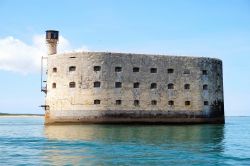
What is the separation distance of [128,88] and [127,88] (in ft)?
0.30

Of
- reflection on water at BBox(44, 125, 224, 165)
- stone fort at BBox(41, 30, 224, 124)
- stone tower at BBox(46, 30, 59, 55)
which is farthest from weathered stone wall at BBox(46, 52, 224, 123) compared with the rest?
reflection on water at BBox(44, 125, 224, 165)

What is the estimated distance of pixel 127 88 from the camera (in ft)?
132

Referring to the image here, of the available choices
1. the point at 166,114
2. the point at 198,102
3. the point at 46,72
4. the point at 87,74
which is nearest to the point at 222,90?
the point at 198,102

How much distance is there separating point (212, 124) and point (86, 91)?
477 inches

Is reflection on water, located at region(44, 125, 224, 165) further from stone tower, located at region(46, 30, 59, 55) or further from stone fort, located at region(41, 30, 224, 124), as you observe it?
stone tower, located at region(46, 30, 59, 55)

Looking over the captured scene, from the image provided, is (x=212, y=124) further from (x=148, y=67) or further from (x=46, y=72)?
(x=46, y=72)

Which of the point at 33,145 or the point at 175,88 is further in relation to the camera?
the point at 175,88

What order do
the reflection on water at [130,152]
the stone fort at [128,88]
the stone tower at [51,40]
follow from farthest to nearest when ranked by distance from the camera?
the stone tower at [51,40], the stone fort at [128,88], the reflection on water at [130,152]

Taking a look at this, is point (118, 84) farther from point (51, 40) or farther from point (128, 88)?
point (51, 40)

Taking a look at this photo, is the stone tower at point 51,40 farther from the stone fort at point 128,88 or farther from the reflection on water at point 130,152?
the reflection on water at point 130,152

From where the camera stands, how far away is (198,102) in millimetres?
42031

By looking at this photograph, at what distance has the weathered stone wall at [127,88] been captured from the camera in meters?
39.5

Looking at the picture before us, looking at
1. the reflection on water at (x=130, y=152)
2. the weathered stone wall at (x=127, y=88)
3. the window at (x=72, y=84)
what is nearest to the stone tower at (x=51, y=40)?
the weathered stone wall at (x=127, y=88)

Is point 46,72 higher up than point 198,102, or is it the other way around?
point 46,72
